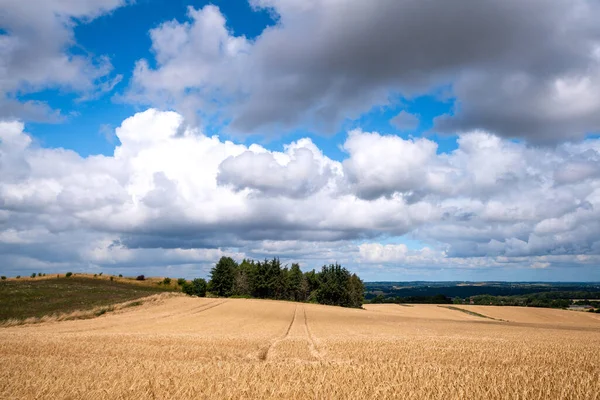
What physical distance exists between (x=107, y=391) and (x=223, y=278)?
387ft

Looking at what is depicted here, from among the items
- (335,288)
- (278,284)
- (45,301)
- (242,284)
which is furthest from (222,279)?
(45,301)

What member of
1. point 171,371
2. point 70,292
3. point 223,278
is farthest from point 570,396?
point 223,278

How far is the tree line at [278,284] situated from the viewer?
118 metres

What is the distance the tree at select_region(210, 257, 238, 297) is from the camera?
123 metres

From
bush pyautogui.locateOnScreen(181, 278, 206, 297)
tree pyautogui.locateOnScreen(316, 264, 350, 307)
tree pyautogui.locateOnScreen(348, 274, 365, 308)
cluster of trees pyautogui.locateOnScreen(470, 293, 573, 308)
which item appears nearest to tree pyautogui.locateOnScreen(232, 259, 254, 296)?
bush pyautogui.locateOnScreen(181, 278, 206, 297)

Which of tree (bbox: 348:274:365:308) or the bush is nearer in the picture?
tree (bbox: 348:274:365:308)

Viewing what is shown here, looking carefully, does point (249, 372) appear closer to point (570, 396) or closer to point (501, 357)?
point (570, 396)

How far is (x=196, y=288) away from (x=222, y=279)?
8939 mm

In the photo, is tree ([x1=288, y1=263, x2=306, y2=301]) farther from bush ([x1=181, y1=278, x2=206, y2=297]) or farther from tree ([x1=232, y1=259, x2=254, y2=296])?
bush ([x1=181, y1=278, x2=206, y2=297])

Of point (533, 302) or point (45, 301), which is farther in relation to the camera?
point (533, 302)

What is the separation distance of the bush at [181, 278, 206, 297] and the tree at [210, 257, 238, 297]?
4774 millimetres

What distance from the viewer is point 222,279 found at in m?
123

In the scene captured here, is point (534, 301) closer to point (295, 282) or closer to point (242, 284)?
point (295, 282)

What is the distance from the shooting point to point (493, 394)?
28.9ft
